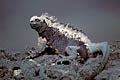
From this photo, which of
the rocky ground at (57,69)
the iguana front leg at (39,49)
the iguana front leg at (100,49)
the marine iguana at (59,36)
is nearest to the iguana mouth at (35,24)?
the marine iguana at (59,36)

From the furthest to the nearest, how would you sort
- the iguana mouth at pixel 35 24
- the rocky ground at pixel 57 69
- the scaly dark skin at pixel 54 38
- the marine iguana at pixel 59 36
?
the iguana mouth at pixel 35 24
the scaly dark skin at pixel 54 38
the marine iguana at pixel 59 36
the rocky ground at pixel 57 69

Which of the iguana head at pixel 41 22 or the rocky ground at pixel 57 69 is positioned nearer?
the rocky ground at pixel 57 69

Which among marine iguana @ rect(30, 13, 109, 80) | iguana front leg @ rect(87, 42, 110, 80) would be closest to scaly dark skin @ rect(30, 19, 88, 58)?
marine iguana @ rect(30, 13, 109, 80)

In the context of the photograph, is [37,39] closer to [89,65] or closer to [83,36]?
[83,36]

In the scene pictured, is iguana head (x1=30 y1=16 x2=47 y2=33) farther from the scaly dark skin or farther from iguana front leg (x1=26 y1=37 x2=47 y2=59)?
iguana front leg (x1=26 y1=37 x2=47 y2=59)

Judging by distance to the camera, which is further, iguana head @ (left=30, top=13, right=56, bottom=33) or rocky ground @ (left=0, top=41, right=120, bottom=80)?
iguana head @ (left=30, top=13, right=56, bottom=33)

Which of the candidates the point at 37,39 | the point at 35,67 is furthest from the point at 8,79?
the point at 37,39

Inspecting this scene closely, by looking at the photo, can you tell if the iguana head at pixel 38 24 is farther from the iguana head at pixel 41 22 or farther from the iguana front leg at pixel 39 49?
the iguana front leg at pixel 39 49
